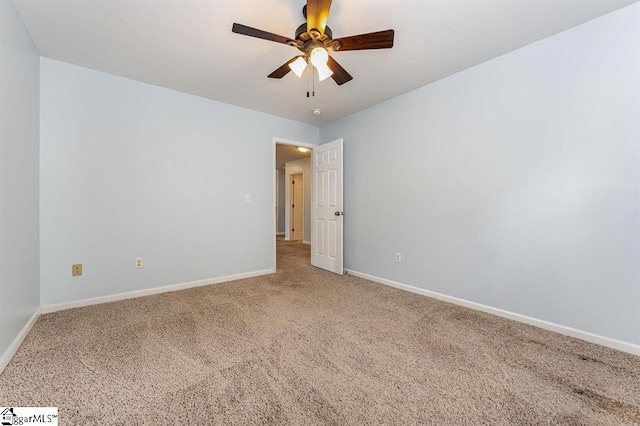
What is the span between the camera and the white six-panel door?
3.92 m

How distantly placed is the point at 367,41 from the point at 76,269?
10.8 ft

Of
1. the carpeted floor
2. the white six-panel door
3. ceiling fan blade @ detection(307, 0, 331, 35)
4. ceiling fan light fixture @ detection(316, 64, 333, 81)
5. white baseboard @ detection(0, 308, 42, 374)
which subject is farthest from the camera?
the white six-panel door

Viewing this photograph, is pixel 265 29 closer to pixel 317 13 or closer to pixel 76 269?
pixel 317 13

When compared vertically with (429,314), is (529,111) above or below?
above

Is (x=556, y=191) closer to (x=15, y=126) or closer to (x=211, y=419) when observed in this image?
(x=211, y=419)

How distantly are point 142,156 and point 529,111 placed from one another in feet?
12.6

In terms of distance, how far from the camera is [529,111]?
7.41 ft

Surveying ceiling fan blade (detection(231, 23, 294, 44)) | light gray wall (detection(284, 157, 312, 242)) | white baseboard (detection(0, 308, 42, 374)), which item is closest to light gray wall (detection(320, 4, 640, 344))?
ceiling fan blade (detection(231, 23, 294, 44))

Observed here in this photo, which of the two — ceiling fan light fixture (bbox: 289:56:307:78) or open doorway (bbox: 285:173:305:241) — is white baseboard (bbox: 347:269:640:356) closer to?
ceiling fan light fixture (bbox: 289:56:307:78)

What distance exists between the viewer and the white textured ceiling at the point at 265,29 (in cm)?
182

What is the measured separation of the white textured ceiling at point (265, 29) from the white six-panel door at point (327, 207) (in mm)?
1214

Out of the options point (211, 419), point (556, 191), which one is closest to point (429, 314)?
point (556, 191)

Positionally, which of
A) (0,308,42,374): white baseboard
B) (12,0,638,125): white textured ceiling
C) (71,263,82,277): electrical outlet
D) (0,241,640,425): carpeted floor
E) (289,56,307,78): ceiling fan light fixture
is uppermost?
(12,0,638,125): white textured ceiling

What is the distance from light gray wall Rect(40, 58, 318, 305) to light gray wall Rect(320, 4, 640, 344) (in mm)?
1995
